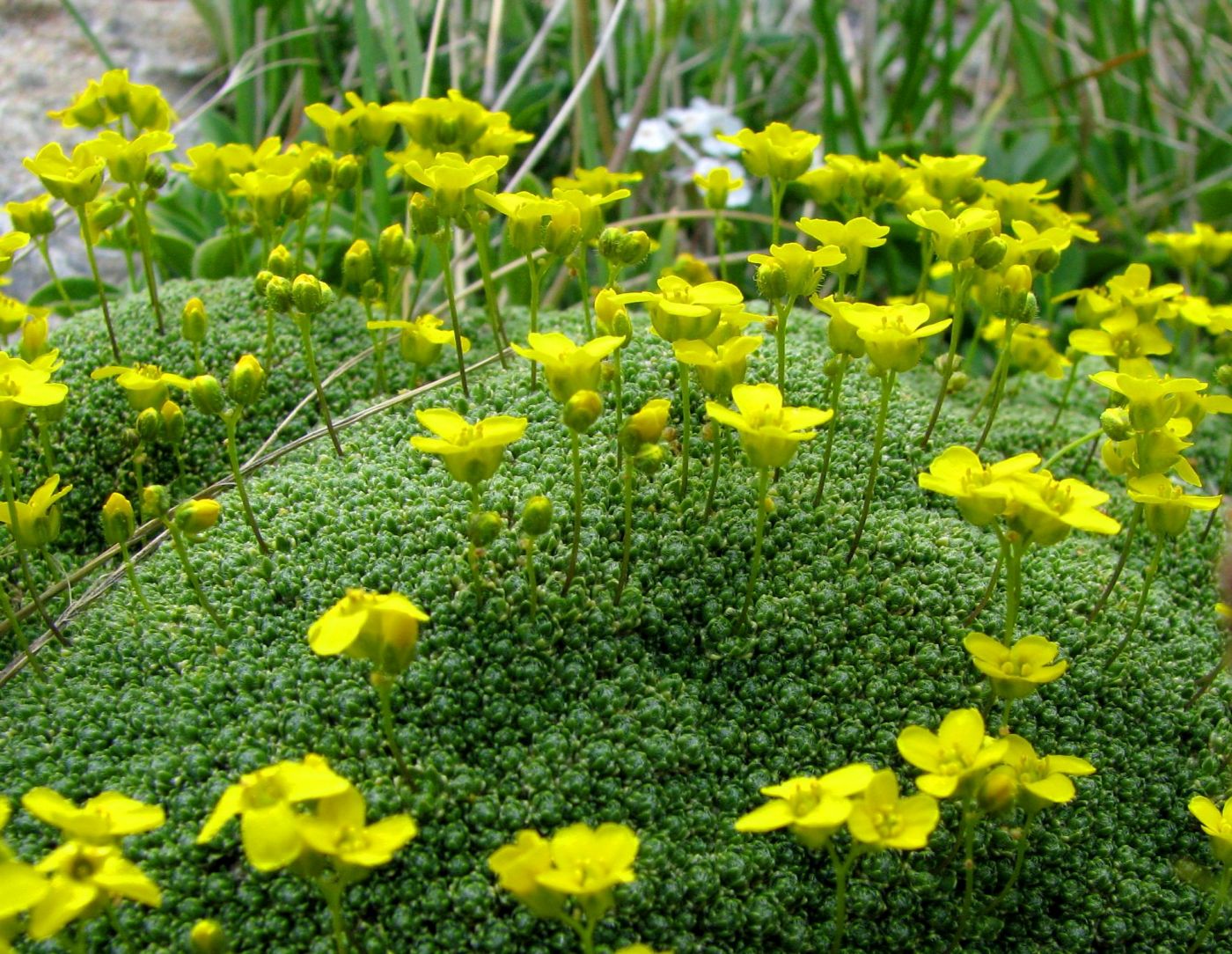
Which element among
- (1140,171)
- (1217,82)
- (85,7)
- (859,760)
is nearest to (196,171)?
(859,760)

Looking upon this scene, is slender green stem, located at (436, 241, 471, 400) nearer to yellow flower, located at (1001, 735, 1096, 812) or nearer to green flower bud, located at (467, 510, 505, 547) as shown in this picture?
green flower bud, located at (467, 510, 505, 547)

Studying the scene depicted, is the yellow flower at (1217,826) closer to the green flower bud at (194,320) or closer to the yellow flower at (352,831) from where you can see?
the yellow flower at (352,831)

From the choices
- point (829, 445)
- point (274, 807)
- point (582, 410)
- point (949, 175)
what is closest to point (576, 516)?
point (582, 410)

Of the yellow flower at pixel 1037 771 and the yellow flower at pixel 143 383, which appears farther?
the yellow flower at pixel 143 383

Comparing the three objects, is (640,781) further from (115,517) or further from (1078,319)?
(1078,319)

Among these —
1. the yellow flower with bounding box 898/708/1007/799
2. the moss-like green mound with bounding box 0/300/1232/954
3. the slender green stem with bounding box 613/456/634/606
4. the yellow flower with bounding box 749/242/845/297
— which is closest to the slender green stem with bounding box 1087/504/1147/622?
the moss-like green mound with bounding box 0/300/1232/954

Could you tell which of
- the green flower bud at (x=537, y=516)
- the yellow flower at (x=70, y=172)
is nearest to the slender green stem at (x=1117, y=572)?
the green flower bud at (x=537, y=516)
